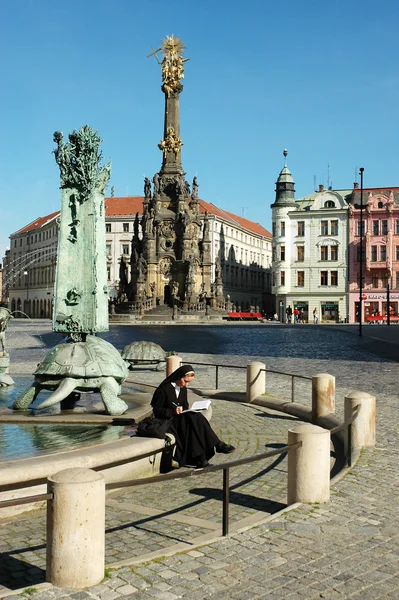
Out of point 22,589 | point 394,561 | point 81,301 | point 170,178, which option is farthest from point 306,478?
point 170,178

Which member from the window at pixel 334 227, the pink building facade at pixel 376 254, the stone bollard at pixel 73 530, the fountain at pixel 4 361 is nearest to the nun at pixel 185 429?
the stone bollard at pixel 73 530

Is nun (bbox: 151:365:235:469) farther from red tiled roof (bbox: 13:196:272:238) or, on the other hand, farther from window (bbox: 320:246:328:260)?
red tiled roof (bbox: 13:196:272:238)

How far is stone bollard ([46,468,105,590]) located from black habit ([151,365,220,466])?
136 inches

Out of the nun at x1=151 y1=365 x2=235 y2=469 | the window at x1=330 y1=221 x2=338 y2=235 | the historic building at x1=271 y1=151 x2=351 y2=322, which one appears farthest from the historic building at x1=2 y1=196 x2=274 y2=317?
the nun at x1=151 y1=365 x2=235 y2=469

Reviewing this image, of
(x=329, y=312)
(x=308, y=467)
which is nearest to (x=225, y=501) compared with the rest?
(x=308, y=467)

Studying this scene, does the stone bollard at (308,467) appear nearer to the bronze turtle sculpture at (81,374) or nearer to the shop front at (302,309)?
the bronze turtle sculpture at (81,374)

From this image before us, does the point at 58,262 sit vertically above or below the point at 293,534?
above

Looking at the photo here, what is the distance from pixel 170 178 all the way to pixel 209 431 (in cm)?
7081

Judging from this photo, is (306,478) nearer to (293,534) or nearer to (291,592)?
(293,534)

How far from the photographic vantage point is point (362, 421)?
30.1 ft

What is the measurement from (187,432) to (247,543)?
107 inches

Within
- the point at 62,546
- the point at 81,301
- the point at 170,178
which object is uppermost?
the point at 170,178

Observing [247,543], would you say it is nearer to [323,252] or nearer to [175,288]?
[175,288]

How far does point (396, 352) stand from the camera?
28453 millimetres
